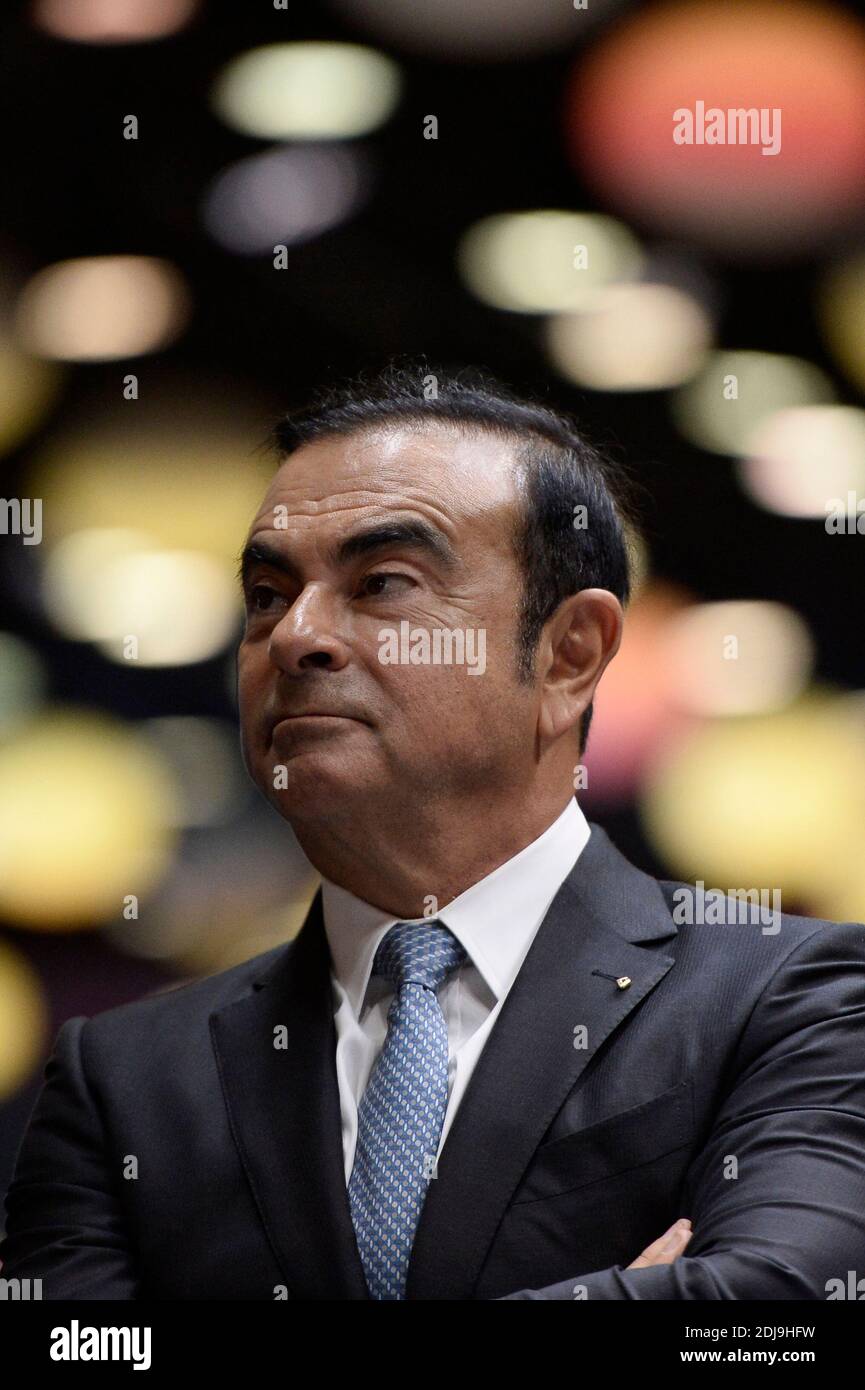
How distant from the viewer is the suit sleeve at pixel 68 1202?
94.0 inches

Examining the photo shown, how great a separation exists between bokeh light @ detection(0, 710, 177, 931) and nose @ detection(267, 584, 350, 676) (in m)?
0.68

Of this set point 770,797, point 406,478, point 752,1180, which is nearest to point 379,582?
point 406,478

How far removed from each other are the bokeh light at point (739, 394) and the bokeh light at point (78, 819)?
1.20 meters

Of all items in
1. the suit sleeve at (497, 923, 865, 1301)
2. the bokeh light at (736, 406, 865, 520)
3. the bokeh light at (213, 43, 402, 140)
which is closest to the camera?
the suit sleeve at (497, 923, 865, 1301)

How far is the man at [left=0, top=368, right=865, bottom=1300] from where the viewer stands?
7.32 feet

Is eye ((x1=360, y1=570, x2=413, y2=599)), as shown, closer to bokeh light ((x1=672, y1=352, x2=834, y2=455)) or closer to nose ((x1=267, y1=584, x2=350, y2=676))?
nose ((x1=267, y1=584, x2=350, y2=676))

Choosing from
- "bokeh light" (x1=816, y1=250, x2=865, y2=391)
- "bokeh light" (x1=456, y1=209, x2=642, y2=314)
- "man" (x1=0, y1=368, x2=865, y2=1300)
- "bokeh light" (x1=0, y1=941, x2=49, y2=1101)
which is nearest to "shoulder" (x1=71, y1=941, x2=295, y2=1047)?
"man" (x1=0, y1=368, x2=865, y2=1300)

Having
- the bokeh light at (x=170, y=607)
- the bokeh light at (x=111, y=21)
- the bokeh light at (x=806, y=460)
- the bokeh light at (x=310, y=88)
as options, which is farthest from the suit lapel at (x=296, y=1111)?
the bokeh light at (x=111, y=21)

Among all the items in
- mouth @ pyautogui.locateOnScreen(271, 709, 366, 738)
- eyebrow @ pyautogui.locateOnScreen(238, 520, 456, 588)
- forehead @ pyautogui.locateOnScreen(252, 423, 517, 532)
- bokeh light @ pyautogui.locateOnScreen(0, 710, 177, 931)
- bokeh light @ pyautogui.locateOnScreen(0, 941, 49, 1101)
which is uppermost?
forehead @ pyautogui.locateOnScreen(252, 423, 517, 532)

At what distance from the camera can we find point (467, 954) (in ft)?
8.10

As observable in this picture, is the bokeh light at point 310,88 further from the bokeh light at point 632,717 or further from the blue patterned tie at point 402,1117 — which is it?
the blue patterned tie at point 402,1117
